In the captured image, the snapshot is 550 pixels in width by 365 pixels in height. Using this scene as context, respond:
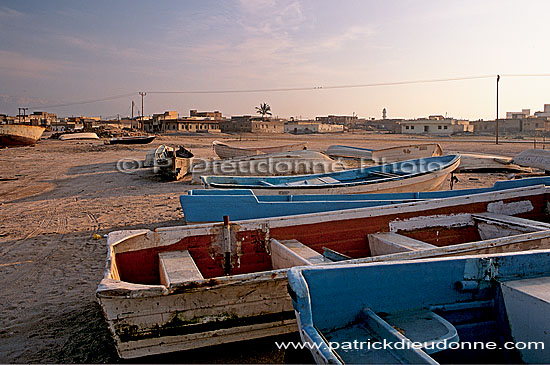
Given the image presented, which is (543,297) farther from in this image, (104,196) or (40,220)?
(104,196)

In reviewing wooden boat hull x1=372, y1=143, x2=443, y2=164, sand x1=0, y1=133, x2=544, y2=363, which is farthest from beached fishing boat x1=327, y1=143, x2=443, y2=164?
sand x1=0, y1=133, x2=544, y2=363

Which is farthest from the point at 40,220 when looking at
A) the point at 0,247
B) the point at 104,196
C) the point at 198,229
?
the point at 198,229

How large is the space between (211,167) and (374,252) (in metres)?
7.27

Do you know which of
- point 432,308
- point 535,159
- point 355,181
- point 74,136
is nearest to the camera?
point 432,308

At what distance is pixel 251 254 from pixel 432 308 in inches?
83.8

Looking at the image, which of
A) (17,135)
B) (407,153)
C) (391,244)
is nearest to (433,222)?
(391,244)

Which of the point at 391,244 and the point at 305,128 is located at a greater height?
the point at 305,128

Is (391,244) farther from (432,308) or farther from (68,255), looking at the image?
(68,255)

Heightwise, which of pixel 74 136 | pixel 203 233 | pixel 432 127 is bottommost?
pixel 203 233

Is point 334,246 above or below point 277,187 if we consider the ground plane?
below

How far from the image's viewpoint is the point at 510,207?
18.1ft

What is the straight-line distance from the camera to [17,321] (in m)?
3.88

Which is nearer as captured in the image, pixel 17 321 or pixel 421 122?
pixel 17 321

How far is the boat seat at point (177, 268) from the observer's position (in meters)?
3.36
